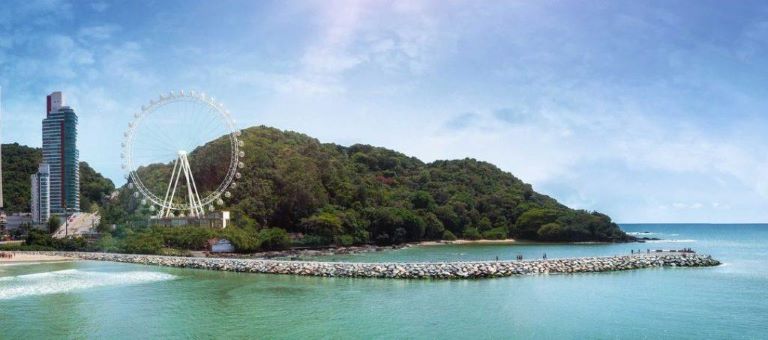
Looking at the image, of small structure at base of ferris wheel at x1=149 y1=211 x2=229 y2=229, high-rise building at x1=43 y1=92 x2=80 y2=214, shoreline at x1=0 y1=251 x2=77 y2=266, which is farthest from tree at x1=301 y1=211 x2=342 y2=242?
high-rise building at x1=43 y1=92 x2=80 y2=214

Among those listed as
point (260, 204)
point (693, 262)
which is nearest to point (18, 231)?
point (260, 204)

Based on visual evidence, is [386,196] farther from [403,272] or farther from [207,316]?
[207,316]

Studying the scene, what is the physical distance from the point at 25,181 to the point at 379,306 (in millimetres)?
73112

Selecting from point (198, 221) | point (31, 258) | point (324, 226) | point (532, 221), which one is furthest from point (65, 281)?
point (532, 221)

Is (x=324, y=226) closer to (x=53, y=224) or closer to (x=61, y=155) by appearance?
(x=53, y=224)

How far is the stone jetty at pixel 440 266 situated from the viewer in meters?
29.8

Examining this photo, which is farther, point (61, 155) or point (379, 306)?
point (61, 155)

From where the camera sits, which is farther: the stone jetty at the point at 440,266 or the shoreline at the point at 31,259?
the shoreline at the point at 31,259

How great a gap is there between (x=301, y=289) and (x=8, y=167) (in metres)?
68.7

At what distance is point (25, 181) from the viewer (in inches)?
3093

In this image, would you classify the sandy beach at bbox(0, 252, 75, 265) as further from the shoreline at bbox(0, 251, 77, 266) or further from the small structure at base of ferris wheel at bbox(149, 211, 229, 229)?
the small structure at base of ferris wheel at bbox(149, 211, 229, 229)

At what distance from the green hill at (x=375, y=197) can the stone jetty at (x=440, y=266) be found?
1758 cm

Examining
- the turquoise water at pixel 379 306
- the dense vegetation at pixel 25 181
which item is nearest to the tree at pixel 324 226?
the turquoise water at pixel 379 306

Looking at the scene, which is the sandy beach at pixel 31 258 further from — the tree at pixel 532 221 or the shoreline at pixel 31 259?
the tree at pixel 532 221
